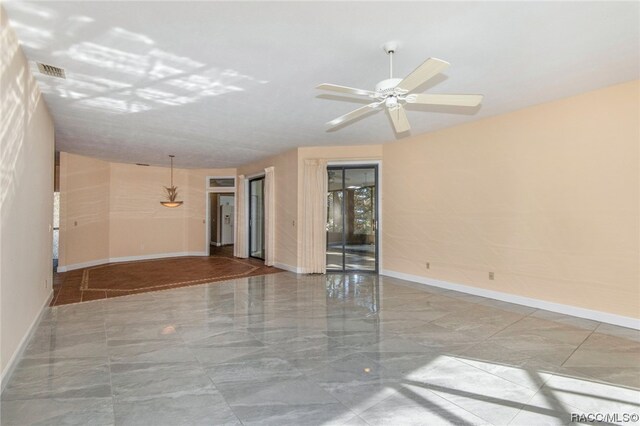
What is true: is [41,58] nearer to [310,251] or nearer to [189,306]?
[189,306]

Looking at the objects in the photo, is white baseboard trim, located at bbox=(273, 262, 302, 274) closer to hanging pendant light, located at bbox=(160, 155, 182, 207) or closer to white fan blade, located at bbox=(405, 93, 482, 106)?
hanging pendant light, located at bbox=(160, 155, 182, 207)

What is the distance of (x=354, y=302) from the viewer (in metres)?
4.75

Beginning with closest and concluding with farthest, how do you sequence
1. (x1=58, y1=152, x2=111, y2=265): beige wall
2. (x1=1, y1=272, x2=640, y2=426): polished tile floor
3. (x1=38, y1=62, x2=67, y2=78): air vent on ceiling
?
(x1=1, y1=272, x2=640, y2=426): polished tile floor
(x1=38, y1=62, x2=67, y2=78): air vent on ceiling
(x1=58, y1=152, x2=111, y2=265): beige wall

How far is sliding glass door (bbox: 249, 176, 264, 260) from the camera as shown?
8812 mm

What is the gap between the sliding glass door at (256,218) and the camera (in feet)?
28.9

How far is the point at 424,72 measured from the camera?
7.59 ft

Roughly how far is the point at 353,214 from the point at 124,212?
6.15 m

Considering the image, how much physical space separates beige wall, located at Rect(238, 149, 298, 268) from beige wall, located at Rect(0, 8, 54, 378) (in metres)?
4.14

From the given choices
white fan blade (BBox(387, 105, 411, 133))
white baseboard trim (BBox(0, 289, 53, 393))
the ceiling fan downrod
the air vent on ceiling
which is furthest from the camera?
the air vent on ceiling

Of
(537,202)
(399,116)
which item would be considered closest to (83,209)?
(399,116)

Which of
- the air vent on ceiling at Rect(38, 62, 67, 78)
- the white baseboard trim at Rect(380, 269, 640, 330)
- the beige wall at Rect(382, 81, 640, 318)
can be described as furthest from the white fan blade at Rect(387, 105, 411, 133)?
the air vent on ceiling at Rect(38, 62, 67, 78)

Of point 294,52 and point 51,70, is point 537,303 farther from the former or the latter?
point 51,70

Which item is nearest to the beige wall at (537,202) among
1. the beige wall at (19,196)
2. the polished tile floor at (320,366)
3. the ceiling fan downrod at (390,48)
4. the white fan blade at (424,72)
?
the polished tile floor at (320,366)

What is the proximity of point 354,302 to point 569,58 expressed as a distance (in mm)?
3714
